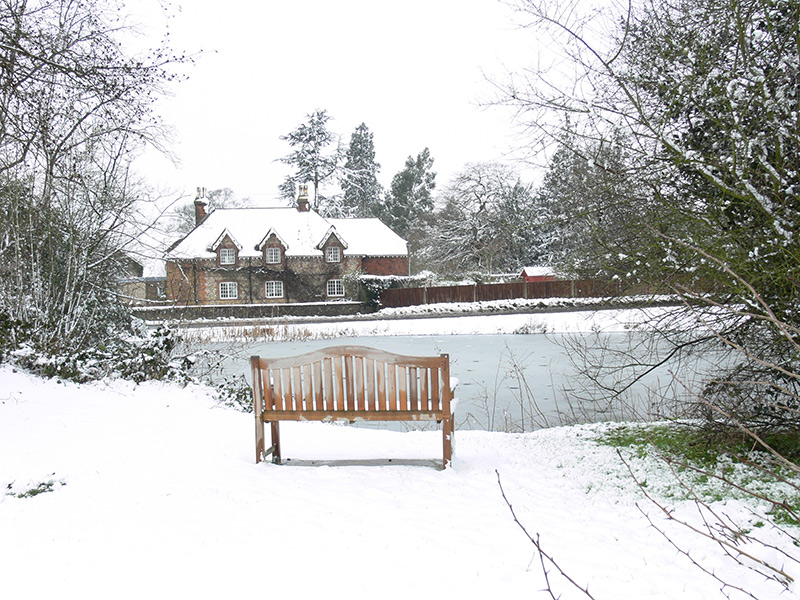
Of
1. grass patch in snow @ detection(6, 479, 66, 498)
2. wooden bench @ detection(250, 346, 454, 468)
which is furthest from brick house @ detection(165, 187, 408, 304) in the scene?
grass patch in snow @ detection(6, 479, 66, 498)

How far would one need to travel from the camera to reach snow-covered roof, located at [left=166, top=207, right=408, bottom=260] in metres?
38.3

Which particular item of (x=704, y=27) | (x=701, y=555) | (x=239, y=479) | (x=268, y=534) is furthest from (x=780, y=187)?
(x=239, y=479)

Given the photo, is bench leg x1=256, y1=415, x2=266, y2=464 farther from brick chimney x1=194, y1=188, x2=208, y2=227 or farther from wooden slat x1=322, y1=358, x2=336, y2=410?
brick chimney x1=194, y1=188, x2=208, y2=227

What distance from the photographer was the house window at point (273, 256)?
38094 millimetres

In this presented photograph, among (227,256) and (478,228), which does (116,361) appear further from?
(478,228)

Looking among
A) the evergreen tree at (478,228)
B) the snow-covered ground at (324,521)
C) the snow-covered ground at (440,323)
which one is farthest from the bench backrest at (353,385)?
the evergreen tree at (478,228)

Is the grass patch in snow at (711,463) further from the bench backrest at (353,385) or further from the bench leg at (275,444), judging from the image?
the bench leg at (275,444)

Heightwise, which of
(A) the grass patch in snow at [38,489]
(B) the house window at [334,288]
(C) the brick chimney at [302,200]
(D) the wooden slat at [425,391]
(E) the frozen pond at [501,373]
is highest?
(C) the brick chimney at [302,200]

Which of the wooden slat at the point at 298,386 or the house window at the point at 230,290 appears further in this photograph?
the house window at the point at 230,290

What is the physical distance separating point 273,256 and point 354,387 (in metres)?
33.8

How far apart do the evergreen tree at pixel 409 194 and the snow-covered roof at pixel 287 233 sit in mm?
13610

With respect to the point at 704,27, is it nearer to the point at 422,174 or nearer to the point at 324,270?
the point at 324,270

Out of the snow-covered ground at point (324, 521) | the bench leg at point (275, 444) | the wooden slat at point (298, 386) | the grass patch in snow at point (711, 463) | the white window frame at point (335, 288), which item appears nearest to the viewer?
the snow-covered ground at point (324, 521)

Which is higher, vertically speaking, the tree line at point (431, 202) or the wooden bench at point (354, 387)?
the tree line at point (431, 202)
